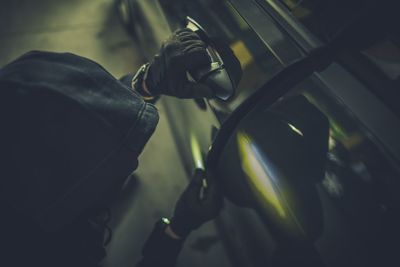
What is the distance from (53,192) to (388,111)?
99cm

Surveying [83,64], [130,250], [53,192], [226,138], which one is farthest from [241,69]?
[130,250]

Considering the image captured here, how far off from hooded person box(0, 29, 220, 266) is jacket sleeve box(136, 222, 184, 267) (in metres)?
0.33

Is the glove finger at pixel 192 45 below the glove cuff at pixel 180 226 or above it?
above

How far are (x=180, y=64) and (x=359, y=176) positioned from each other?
79cm

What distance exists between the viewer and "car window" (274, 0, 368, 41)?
2.96 feet

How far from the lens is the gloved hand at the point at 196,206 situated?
1.17 m

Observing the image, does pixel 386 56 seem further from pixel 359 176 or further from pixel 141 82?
pixel 141 82

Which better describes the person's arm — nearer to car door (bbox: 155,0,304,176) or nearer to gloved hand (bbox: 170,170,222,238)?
gloved hand (bbox: 170,170,222,238)

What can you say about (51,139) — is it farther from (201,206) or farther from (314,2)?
(314,2)

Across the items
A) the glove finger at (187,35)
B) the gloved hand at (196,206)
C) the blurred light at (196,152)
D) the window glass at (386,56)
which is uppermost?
the glove finger at (187,35)

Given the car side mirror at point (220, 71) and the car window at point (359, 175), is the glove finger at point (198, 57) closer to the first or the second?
the car side mirror at point (220, 71)

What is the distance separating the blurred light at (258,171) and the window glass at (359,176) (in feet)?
0.46

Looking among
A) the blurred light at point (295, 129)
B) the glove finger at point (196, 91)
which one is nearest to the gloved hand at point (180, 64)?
the glove finger at point (196, 91)

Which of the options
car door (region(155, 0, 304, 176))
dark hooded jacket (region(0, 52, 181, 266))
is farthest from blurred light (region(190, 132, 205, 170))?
dark hooded jacket (region(0, 52, 181, 266))
